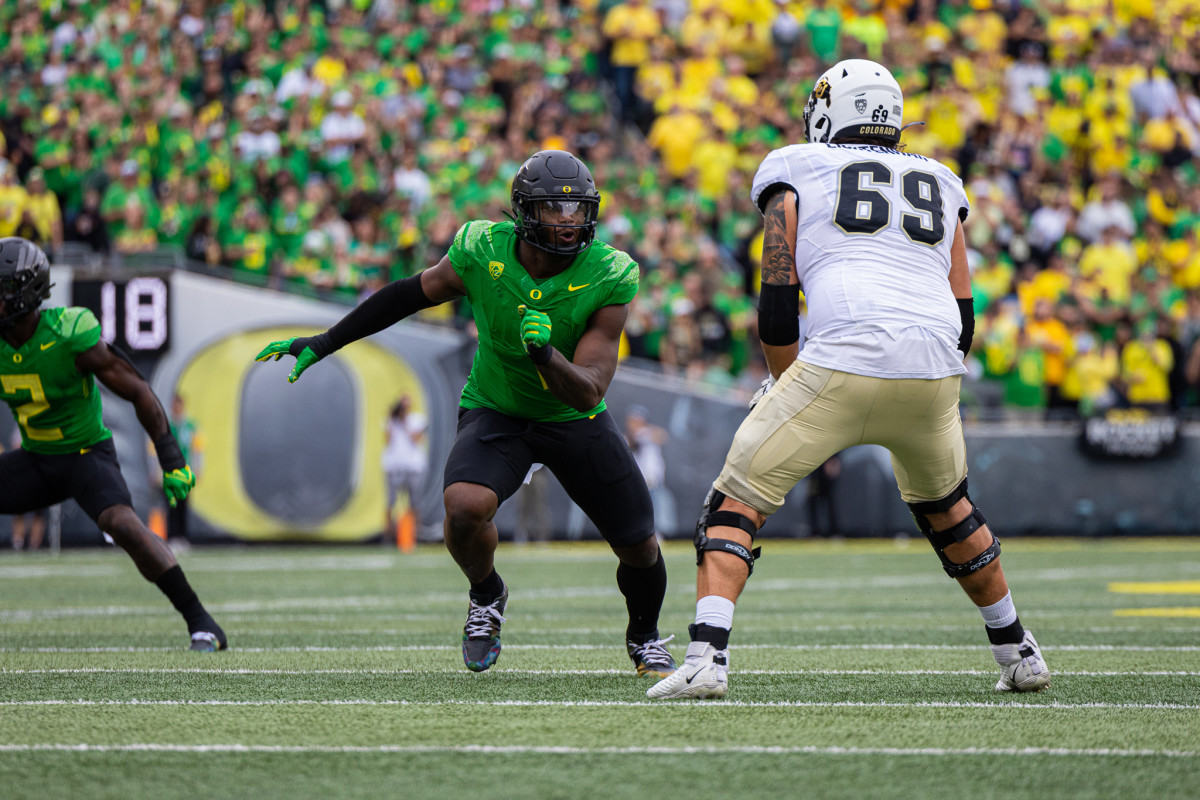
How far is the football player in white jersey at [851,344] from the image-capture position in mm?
4531

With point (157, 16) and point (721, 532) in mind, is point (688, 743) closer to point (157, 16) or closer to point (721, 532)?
point (721, 532)

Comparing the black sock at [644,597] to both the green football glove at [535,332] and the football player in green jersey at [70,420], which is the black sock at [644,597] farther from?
the football player in green jersey at [70,420]

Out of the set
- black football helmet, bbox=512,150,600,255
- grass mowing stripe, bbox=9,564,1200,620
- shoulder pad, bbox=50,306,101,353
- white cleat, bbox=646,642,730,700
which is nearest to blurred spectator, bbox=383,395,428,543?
grass mowing stripe, bbox=9,564,1200,620

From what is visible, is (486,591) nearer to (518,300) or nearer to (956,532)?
(518,300)

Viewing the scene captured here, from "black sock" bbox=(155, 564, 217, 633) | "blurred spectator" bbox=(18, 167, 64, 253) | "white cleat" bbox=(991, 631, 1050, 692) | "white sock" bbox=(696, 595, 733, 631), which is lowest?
"black sock" bbox=(155, 564, 217, 633)

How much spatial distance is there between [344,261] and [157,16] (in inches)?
192

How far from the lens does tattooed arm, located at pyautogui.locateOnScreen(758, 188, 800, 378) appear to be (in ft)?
15.1

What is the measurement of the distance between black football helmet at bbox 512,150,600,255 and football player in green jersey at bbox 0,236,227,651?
7.29ft

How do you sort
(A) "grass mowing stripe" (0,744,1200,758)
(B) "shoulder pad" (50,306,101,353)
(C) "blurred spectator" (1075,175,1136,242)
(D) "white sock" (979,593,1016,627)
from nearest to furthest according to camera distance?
(A) "grass mowing stripe" (0,744,1200,758)
(D) "white sock" (979,593,1016,627)
(B) "shoulder pad" (50,306,101,353)
(C) "blurred spectator" (1075,175,1136,242)

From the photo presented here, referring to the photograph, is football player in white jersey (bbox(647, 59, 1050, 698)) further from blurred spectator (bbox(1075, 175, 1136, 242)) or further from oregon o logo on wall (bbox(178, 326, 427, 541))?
blurred spectator (bbox(1075, 175, 1136, 242))

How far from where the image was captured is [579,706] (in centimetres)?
460

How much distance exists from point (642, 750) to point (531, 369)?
2.00 m

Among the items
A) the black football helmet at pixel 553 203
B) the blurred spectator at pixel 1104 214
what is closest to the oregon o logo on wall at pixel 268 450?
the blurred spectator at pixel 1104 214

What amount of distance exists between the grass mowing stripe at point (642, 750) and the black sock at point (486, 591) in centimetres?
180
